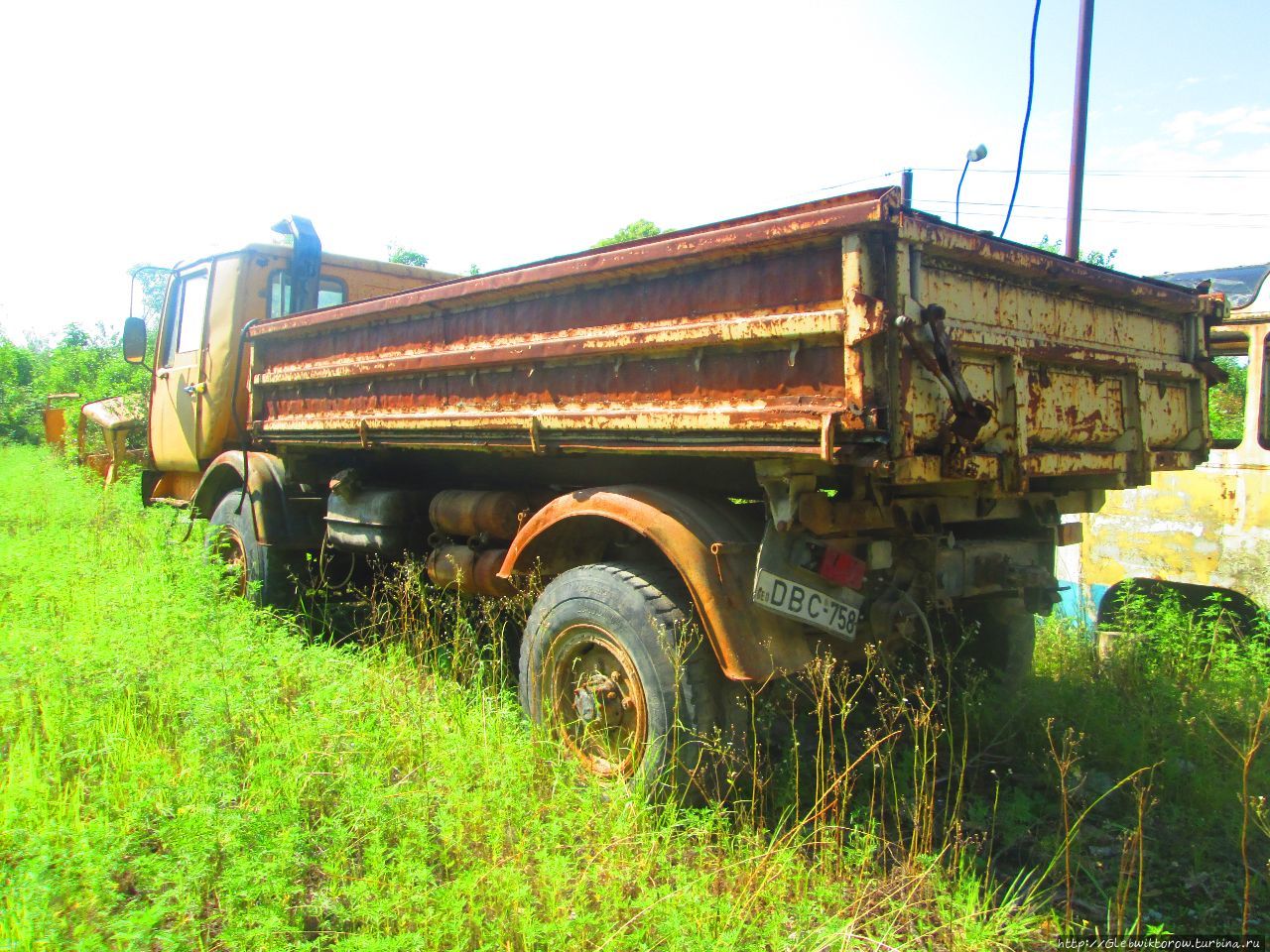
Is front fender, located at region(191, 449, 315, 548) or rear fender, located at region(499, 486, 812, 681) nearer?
rear fender, located at region(499, 486, 812, 681)

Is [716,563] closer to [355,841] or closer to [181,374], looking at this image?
[355,841]

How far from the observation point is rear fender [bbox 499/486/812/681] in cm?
295

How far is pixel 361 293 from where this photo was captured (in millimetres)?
7238

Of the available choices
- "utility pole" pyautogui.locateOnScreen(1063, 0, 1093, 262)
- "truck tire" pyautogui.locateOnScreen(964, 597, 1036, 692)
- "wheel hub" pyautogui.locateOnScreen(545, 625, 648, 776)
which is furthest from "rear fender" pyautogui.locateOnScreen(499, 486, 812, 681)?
"utility pole" pyautogui.locateOnScreen(1063, 0, 1093, 262)

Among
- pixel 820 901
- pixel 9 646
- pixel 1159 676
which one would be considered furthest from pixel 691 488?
pixel 9 646

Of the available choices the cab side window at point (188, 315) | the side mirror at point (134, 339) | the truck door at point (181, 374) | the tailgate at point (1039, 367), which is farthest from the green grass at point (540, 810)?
the side mirror at point (134, 339)

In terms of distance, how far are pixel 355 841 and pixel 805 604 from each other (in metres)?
1.65

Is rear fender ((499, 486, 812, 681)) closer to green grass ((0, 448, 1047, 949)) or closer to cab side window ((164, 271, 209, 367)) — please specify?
green grass ((0, 448, 1047, 949))

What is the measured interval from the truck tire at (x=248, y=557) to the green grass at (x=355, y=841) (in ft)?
5.05

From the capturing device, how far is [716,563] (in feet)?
Answer: 9.93

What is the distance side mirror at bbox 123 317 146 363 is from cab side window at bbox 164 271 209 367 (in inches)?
7.1

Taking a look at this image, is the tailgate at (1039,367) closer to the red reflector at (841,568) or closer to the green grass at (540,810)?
the red reflector at (841,568)

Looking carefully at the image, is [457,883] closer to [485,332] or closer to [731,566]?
[731,566]

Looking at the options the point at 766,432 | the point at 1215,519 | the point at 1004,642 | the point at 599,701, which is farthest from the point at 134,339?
the point at 1215,519
